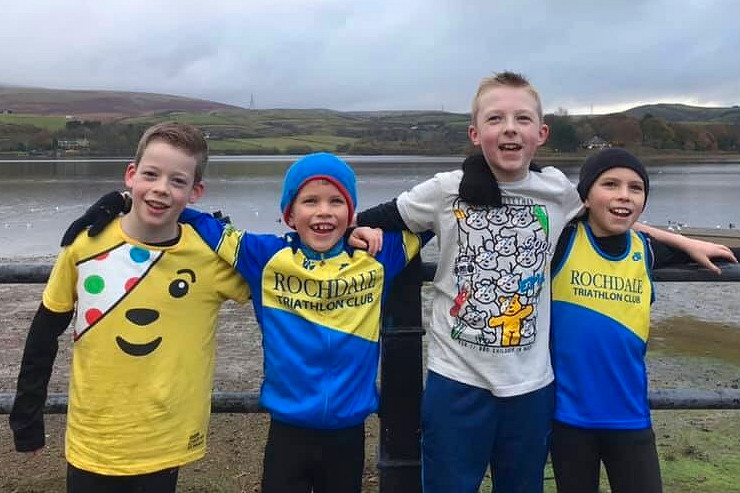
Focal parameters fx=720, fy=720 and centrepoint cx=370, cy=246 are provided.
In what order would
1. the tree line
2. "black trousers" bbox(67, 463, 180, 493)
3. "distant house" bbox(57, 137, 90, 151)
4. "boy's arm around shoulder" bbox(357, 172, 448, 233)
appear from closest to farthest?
"black trousers" bbox(67, 463, 180, 493) < "boy's arm around shoulder" bbox(357, 172, 448, 233) < the tree line < "distant house" bbox(57, 137, 90, 151)

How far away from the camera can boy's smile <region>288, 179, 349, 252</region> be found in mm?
2512

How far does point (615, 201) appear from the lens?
2611mm

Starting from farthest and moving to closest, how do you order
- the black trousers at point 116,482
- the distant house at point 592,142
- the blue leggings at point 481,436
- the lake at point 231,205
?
the distant house at point 592,142 < the lake at point 231,205 < the blue leggings at point 481,436 < the black trousers at point 116,482

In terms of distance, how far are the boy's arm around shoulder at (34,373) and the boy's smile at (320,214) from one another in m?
0.85

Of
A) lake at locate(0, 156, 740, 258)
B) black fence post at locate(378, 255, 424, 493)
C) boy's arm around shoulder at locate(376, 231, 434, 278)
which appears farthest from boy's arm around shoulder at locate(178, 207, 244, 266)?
lake at locate(0, 156, 740, 258)

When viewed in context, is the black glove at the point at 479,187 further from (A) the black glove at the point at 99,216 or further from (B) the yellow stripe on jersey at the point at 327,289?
(A) the black glove at the point at 99,216

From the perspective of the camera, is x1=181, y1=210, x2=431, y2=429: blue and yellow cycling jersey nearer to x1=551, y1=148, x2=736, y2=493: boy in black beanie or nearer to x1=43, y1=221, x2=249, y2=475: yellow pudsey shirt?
x1=43, y1=221, x2=249, y2=475: yellow pudsey shirt

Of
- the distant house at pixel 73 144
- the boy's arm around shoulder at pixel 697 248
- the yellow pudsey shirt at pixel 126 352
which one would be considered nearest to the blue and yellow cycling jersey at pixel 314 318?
the yellow pudsey shirt at pixel 126 352

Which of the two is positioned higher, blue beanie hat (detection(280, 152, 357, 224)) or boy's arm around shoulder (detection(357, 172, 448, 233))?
blue beanie hat (detection(280, 152, 357, 224))

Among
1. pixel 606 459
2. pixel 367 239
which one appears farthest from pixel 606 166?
pixel 606 459

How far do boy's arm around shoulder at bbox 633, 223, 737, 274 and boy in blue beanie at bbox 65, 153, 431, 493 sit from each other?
1.00 meters

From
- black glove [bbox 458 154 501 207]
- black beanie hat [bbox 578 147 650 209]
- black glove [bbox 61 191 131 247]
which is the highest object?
black beanie hat [bbox 578 147 650 209]

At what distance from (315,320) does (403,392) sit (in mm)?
572

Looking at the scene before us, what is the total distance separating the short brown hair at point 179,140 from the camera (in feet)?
8.19
